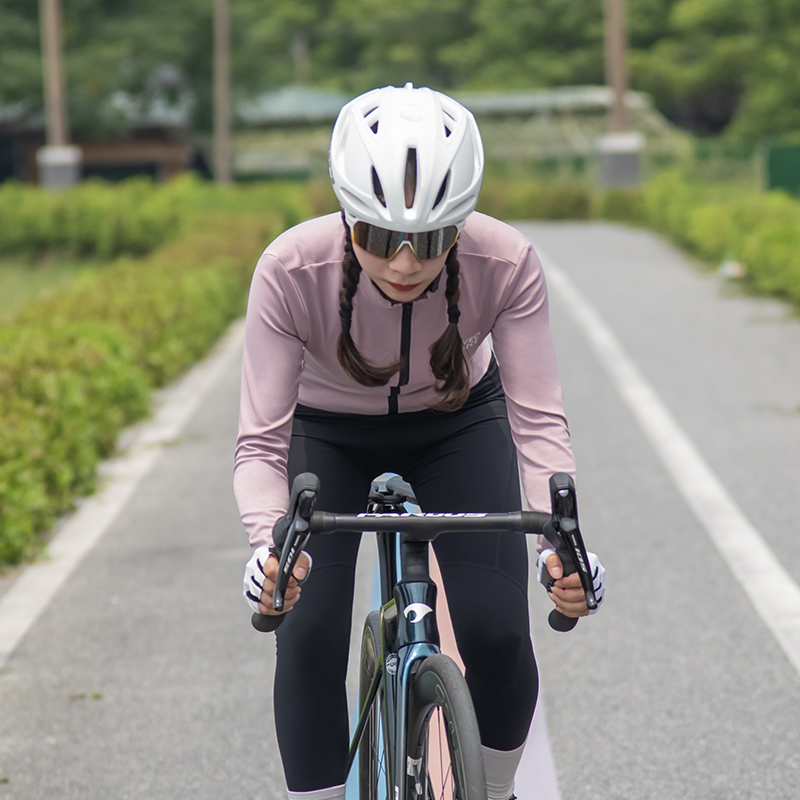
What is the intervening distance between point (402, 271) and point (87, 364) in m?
5.92

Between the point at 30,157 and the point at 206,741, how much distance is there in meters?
53.7

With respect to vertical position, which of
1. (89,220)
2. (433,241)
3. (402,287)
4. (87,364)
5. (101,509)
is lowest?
(89,220)

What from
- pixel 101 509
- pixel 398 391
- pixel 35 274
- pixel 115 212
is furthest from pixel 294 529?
pixel 115 212

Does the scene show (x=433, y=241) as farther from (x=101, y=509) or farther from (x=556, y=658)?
(x=101, y=509)

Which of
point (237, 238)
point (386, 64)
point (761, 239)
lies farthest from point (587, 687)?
point (386, 64)

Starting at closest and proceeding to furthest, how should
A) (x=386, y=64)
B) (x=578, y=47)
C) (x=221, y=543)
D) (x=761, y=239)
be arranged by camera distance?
1. (x=221, y=543)
2. (x=761, y=239)
3. (x=578, y=47)
4. (x=386, y=64)

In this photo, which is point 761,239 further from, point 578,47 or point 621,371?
point 578,47

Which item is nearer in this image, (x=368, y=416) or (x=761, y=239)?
(x=368, y=416)

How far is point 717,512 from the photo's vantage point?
20.8ft

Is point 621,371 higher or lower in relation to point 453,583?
lower

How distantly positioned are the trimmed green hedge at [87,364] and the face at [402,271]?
3.61 meters

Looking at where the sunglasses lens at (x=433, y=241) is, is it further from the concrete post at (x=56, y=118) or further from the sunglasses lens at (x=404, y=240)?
the concrete post at (x=56, y=118)

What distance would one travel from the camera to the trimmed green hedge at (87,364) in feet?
20.6

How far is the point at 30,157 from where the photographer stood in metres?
54.4
